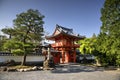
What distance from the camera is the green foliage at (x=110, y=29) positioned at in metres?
18.0

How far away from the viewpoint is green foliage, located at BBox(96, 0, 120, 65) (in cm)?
1798

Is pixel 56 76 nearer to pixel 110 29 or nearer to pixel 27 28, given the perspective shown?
pixel 110 29

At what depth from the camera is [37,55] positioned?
84.7 ft

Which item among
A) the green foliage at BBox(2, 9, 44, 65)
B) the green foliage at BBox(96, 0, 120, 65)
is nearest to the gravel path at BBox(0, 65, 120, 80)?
the green foliage at BBox(96, 0, 120, 65)

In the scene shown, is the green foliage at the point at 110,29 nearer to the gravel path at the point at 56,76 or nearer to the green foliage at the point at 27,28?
the gravel path at the point at 56,76

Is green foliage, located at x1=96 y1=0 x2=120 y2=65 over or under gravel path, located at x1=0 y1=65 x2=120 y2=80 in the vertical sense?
over

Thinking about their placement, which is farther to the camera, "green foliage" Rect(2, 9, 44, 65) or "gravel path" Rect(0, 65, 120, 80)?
"green foliage" Rect(2, 9, 44, 65)

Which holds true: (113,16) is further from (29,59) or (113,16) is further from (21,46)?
(29,59)

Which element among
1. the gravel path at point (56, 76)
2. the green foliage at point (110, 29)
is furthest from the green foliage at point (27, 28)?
the green foliage at point (110, 29)

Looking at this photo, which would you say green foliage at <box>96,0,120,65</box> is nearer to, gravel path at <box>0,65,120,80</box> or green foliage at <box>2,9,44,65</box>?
gravel path at <box>0,65,120,80</box>

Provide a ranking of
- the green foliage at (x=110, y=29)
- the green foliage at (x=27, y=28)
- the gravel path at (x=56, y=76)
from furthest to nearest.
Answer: the green foliage at (x=27, y=28)
the green foliage at (x=110, y=29)
the gravel path at (x=56, y=76)

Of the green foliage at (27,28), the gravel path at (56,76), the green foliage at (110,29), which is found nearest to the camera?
the gravel path at (56,76)

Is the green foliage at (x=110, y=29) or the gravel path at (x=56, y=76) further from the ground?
the green foliage at (x=110, y=29)

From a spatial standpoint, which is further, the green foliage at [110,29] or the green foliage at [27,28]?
the green foliage at [27,28]
